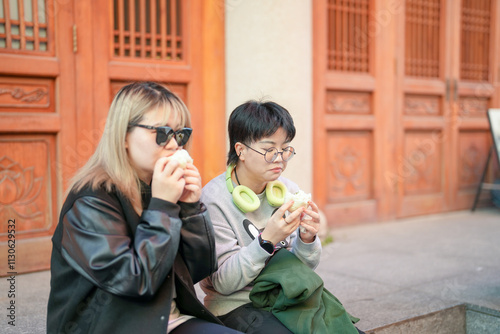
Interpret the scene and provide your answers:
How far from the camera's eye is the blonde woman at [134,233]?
5.57 feet

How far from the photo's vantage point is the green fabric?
2.14 metres

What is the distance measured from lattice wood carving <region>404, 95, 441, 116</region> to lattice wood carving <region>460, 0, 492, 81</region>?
669 mm

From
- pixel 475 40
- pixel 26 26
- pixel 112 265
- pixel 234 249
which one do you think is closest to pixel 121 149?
pixel 112 265

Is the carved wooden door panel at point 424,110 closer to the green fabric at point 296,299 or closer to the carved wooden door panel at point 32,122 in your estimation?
the carved wooden door panel at point 32,122

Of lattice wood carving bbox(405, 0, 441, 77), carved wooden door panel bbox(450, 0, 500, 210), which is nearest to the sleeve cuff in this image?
lattice wood carving bbox(405, 0, 441, 77)

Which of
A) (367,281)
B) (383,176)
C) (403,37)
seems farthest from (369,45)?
(367,281)

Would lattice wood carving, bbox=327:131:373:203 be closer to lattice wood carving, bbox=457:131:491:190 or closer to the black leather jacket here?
lattice wood carving, bbox=457:131:491:190

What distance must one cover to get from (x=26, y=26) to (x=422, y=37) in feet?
14.3

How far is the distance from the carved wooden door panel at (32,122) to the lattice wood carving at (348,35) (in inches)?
106

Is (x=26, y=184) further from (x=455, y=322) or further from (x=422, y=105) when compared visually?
(x=422, y=105)

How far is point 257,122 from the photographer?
92.8 inches

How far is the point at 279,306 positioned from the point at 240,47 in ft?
9.53

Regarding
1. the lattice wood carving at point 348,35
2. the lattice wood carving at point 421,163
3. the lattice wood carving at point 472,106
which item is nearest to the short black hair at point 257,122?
the lattice wood carving at point 348,35

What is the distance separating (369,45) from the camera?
575 cm
